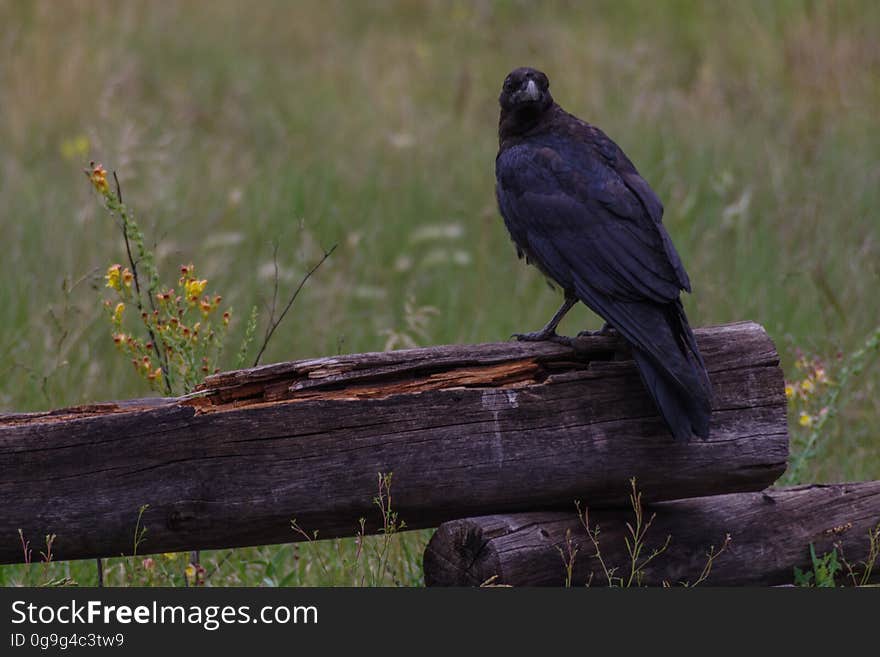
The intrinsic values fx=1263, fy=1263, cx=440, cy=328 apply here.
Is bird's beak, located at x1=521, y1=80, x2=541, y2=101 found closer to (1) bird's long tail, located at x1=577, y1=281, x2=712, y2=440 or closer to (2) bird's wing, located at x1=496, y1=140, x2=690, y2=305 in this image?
(2) bird's wing, located at x1=496, y1=140, x2=690, y2=305

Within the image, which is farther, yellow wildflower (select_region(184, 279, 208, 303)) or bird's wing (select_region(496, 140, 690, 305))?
yellow wildflower (select_region(184, 279, 208, 303))

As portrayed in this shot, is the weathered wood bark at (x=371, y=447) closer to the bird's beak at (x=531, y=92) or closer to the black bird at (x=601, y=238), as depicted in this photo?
the black bird at (x=601, y=238)

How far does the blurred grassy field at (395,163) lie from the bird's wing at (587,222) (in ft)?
2.41

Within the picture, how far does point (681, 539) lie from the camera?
3457 millimetres

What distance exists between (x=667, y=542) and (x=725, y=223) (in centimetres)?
388

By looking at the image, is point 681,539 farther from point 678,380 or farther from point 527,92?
point 527,92

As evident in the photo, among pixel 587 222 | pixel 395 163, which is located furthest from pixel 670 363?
pixel 395 163

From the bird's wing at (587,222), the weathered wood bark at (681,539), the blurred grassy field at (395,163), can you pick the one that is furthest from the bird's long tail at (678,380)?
the blurred grassy field at (395,163)

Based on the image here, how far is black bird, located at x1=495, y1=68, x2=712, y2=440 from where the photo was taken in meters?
3.36

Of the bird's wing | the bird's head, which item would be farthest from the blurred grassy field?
the bird's head

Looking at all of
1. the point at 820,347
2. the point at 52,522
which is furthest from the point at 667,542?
the point at 820,347

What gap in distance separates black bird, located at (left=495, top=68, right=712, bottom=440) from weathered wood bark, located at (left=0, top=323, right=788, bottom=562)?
0.33ft

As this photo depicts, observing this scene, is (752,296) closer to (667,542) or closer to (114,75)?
(667,542)

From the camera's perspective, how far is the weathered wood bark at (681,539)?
126 inches
